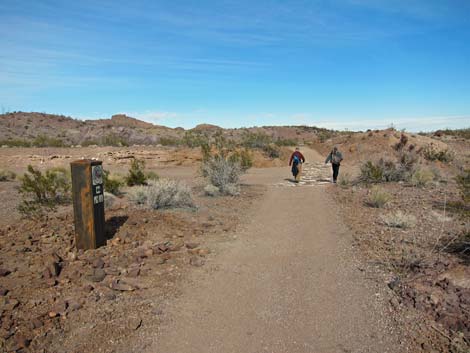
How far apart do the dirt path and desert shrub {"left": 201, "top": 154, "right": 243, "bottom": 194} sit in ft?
22.9

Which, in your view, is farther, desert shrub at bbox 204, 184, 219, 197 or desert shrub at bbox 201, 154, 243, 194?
desert shrub at bbox 201, 154, 243, 194

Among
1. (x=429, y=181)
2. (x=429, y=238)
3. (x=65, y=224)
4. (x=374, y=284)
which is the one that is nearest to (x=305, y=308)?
(x=374, y=284)

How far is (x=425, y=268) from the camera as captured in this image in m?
6.33

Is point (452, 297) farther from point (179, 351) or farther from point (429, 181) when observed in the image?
point (429, 181)

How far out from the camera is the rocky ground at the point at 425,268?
462cm

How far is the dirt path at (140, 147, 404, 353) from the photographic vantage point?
4.41 meters

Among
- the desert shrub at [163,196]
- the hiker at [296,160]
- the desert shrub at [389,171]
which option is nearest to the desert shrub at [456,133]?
the desert shrub at [389,171]

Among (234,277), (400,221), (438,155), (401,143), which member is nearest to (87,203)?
(234,277)

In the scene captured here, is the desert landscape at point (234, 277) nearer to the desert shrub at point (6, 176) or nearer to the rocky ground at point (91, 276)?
the rocky ground at point (91, 276)

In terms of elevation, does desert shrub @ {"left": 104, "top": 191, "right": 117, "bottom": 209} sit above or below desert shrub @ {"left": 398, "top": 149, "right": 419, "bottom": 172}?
below

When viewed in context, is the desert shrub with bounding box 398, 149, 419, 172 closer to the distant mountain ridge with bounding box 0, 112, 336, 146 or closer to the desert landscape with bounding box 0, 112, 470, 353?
the desert landscape with bounding box 0, 112, 470, 353

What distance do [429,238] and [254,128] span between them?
316 ft

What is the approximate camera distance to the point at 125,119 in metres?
99.9

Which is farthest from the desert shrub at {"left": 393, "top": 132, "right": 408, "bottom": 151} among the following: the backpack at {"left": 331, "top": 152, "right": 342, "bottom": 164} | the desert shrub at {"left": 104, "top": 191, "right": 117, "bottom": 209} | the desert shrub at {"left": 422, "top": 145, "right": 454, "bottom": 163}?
the desert shrub at {"left": 104, "top": 191, "right": 117, "bottom": 209}
